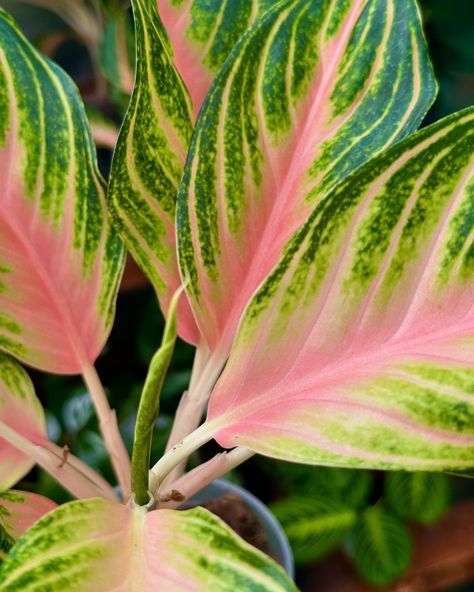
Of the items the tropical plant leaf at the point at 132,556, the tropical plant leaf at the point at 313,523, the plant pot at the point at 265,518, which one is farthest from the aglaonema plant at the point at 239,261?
the tropical plant leaf at the point at 313,523

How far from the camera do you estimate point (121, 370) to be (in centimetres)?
97

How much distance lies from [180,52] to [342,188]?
226 mm

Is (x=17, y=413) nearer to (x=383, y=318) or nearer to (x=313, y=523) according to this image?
(x=383, y=318)

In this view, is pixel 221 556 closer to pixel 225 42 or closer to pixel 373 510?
pixel 225 42

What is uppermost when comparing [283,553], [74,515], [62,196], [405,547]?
[62,196]

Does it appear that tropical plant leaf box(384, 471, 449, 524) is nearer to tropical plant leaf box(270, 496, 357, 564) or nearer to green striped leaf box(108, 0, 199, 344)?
tropical plant leaf box(270, 496, 357, 564)

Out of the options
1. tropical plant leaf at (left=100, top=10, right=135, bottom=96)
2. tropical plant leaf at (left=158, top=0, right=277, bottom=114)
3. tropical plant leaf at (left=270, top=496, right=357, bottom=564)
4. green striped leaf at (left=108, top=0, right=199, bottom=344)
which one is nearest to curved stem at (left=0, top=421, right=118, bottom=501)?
green striped leaf at (left=108, top=0, right=199, bottom=344)

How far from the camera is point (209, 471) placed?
1.41ft

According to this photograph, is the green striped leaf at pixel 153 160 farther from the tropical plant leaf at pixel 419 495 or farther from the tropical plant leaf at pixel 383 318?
the tropical plant leaf at pixel 419 495

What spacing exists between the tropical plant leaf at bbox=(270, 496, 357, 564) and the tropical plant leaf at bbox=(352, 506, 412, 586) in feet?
0.06

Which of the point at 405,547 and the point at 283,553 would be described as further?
the point at 405,547

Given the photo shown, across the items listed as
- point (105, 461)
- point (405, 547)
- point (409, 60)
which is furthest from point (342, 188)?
point (405, 547)

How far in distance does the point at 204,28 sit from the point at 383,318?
27 centimetres

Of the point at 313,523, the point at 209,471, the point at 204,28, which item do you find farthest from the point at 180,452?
the point at 313,523
